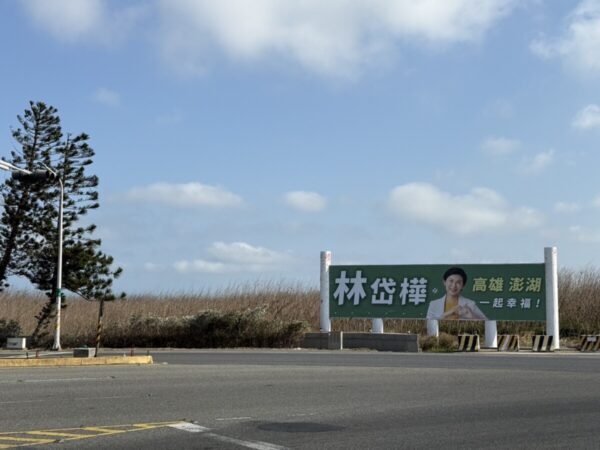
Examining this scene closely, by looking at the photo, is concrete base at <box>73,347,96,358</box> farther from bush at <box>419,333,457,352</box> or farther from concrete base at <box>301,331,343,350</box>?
bush at <box>419,333,457,352</box>

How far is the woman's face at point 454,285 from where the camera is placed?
115 feet

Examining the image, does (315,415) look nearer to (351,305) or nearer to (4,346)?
(351,305)

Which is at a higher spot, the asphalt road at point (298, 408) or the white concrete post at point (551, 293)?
the white concrete post at point (551, 293)

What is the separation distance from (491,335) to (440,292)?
3156 mm

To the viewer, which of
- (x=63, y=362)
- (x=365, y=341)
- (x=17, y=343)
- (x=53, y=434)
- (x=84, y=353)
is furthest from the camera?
(x=17, y=343)

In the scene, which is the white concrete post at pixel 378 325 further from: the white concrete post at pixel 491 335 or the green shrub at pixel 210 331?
the white concrete post at pixel 491 335

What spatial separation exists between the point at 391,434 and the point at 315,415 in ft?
5.94

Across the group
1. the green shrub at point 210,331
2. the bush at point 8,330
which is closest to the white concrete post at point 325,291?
the green shrub at point 210,331

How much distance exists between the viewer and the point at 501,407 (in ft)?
38.8

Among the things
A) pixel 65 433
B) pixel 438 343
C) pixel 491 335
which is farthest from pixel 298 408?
pixel 491 335

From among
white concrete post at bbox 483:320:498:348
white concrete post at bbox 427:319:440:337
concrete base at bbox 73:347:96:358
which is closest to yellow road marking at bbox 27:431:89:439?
concrete base at bbox 73:347:96:358

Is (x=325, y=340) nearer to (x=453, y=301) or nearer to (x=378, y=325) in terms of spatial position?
(x=378, y=325)

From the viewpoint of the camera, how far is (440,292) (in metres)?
35.2

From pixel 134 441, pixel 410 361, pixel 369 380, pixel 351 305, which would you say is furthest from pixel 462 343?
pixel 134 441
